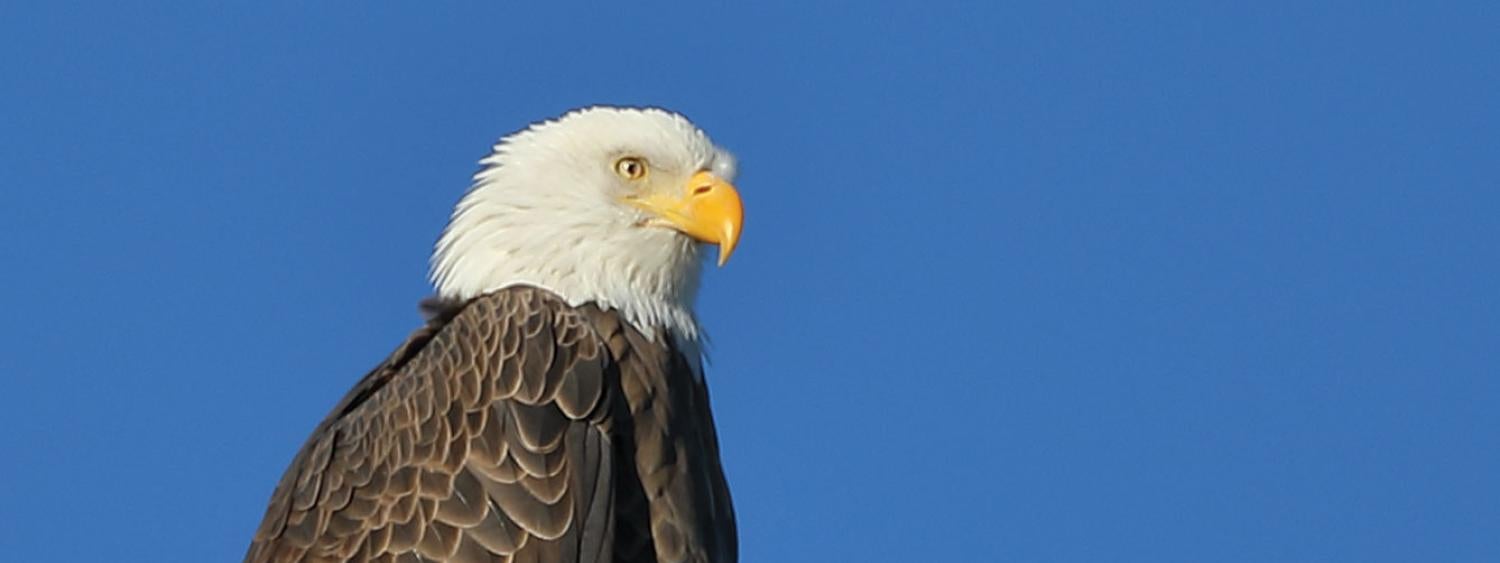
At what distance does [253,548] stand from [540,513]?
84 cm

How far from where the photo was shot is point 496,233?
10656mm

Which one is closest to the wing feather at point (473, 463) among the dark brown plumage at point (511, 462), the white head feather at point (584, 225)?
the dark brown plumage at point (511, 462)

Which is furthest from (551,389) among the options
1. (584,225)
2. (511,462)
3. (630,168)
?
(630,168)

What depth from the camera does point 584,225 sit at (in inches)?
417

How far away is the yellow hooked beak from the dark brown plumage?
0.48m

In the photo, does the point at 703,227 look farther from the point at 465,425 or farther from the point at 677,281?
the point at 465,425

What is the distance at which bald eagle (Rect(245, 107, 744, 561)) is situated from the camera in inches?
388

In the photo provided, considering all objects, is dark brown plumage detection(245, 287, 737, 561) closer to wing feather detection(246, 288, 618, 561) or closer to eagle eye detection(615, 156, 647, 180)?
wing feather detection(246, 288, 618, 561)

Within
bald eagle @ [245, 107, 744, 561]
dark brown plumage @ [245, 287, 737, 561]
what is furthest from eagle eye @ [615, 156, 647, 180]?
dark brown plumage @ [245, 287, 737, 561]

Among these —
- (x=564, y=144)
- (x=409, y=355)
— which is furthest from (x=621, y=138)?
(x=409, y=355)

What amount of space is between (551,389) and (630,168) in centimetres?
94

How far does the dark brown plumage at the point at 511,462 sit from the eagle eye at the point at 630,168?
548 mm

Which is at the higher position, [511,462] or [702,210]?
[702,210]

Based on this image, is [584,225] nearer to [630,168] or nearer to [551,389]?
[630,168]
